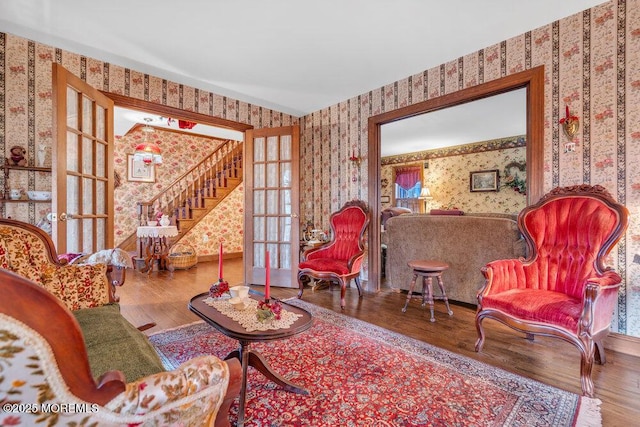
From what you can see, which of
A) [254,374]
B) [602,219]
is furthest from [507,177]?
[254,374]

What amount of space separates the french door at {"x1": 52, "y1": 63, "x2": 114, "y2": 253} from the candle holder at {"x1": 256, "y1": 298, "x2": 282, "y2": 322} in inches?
72.1

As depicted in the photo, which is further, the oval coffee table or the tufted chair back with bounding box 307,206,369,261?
the tufted chair back with bounding box 307,206,369,261

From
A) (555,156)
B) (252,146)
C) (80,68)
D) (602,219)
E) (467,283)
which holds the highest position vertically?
(80,68)

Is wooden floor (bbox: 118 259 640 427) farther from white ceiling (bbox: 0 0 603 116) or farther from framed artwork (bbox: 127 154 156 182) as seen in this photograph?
framed artwork (bbox: 127 154 156 182)

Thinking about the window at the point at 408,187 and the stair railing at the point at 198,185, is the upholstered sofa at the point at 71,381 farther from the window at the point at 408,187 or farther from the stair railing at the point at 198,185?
the window at the point at 408,187

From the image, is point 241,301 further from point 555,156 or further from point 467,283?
Answer: point 555,156

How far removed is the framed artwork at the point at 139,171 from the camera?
6.65 metres

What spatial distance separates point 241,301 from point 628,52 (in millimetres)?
3420

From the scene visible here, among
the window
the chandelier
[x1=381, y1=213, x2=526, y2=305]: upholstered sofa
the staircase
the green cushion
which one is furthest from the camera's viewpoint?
the window

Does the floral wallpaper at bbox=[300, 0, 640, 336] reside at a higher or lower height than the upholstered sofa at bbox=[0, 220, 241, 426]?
higher

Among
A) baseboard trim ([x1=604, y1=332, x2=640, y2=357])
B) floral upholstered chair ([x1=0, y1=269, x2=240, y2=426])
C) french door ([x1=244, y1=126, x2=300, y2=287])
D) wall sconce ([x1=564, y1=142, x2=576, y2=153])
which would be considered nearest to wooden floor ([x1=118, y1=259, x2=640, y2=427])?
baseboard trim ([x1=604, y1=332, x2=640, y2=357])

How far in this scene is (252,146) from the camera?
15.1 feet

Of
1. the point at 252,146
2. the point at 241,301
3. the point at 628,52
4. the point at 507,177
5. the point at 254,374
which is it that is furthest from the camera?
the point at 507,177

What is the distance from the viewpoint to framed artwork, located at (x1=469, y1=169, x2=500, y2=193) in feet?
23.0
